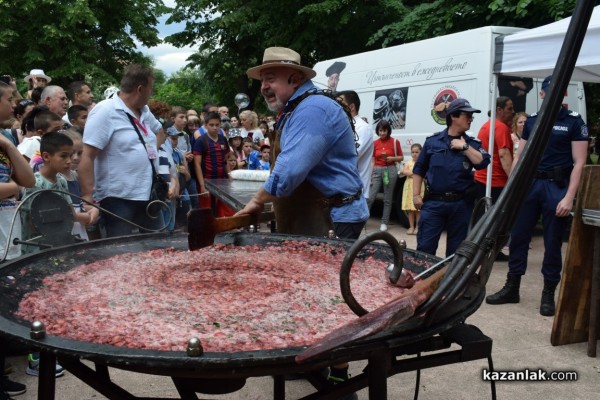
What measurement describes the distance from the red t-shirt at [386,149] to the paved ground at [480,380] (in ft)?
15.5

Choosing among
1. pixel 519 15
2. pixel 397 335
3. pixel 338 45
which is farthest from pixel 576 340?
pixel 338 45

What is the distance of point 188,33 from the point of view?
77.3ft

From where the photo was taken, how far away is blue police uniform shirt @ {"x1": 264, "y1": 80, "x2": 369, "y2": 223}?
8.82 ft

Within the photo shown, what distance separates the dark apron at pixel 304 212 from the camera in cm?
321

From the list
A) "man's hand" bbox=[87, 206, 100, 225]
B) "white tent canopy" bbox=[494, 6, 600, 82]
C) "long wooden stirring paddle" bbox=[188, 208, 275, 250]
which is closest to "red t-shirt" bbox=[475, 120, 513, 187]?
"white tent canopy" bbox=[494, 6, 600, 82]

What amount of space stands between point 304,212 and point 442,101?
18.8ft

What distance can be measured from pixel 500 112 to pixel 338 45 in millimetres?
12031

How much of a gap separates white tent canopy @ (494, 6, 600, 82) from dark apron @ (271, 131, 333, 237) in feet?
10.9

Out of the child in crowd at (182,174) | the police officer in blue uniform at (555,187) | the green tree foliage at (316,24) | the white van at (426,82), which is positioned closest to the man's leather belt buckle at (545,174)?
the police officer in blue uniform at (555,187)

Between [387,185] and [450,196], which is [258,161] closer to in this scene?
[387,185]

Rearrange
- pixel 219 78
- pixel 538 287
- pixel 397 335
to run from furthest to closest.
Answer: pixel 219 78
pixel 538 287
pixel 397 335

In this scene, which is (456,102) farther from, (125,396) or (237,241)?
(125,396)

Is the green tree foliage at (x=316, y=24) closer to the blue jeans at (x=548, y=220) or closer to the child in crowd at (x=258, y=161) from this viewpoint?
the child in crowd at (x=258, y=161)

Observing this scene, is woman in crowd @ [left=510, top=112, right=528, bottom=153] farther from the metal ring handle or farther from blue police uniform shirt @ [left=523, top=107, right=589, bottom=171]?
the metal ring handle
